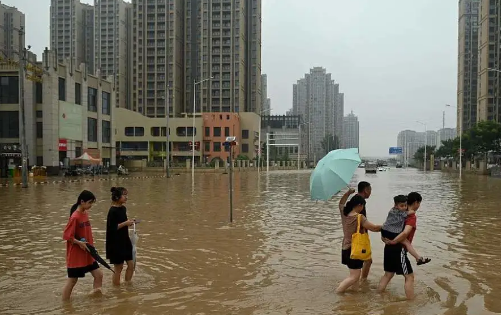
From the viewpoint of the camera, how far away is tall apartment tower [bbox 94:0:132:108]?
146 metres

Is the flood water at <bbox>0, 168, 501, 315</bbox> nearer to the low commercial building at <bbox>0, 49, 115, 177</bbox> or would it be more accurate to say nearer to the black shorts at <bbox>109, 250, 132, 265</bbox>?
the black shorts at <bbox>109, 250, 132, 265</bbox>

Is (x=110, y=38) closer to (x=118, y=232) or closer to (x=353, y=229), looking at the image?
(x=118, y=232)

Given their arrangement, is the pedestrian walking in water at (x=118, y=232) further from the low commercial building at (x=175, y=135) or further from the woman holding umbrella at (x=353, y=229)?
the low commercial building at (x=175, y=135)

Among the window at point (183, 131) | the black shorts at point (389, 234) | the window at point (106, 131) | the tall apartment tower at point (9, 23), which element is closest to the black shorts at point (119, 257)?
the black shorts at point (389, 234)

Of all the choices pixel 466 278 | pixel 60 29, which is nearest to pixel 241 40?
pixel 60 29

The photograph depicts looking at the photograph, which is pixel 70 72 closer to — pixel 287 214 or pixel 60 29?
pixel 287 214

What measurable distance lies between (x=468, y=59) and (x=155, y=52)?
288 ft

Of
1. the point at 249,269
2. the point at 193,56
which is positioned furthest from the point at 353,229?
the point at 193,56

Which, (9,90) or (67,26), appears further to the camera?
(67,26)

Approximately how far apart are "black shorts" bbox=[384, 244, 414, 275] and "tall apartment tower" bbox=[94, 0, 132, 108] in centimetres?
14539

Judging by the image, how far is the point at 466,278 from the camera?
7.36m

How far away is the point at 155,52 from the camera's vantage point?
133 m

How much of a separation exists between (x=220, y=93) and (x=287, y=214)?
11629cm

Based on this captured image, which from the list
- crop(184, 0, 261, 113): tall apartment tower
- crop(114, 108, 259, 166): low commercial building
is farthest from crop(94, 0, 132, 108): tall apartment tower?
crop(114, 108, 259, 166): low commercial building
